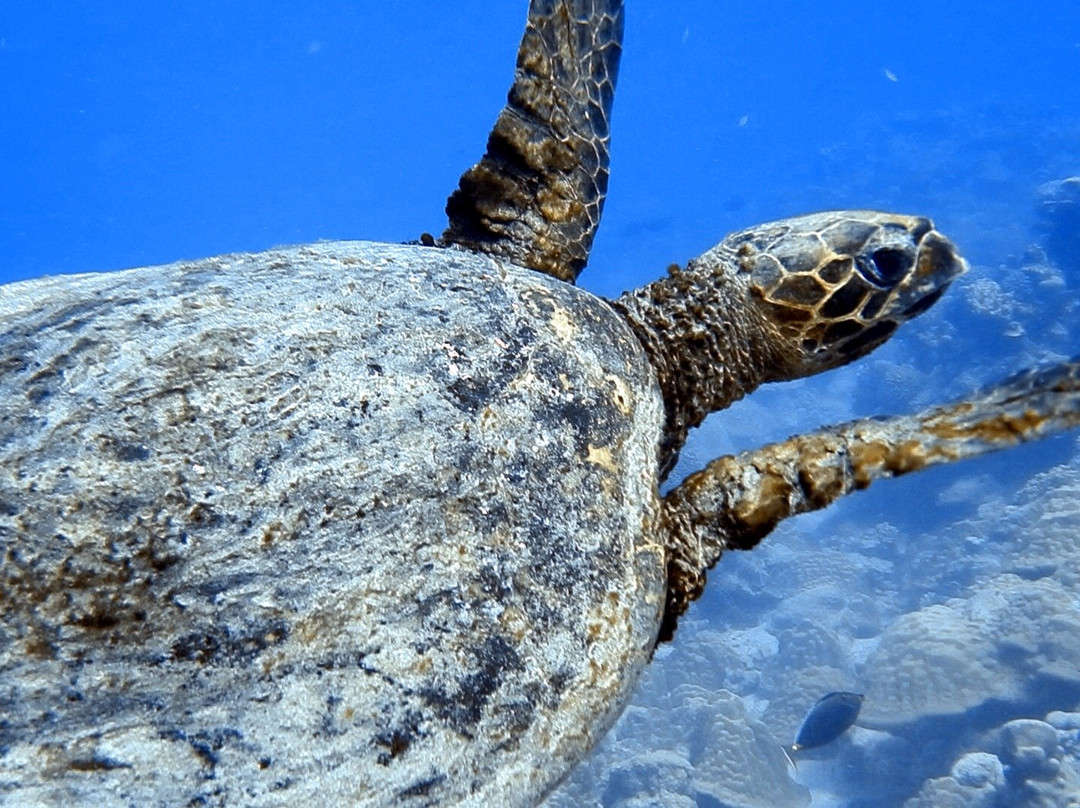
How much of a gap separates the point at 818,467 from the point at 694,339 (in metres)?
0.73

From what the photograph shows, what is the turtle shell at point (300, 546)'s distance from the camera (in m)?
1.27

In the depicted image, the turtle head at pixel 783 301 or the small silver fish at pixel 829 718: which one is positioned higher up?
the turtle head at pixel 783 301

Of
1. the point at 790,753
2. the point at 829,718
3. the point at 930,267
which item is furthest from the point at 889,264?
the point at 790,753

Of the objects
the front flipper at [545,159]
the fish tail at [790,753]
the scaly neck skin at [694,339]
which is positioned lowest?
Result: the fish tail at [790,753]

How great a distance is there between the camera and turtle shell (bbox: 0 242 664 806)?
127 cm

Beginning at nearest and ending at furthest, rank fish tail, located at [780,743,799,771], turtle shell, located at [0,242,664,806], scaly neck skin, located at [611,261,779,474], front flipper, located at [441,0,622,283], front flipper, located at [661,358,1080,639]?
turtle shell, located at [0,242,664,806] → front flipper, located at [661,358,1080,639] → scaly neck skin, located at [611,261,779,474] → front flipper, located at [441,0,622,283] → fish tail, located at [780,743,799,771]

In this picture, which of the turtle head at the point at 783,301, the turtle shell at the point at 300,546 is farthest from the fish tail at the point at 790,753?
the turtle shell at the point at 300,546

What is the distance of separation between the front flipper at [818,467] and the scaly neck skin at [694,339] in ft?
1.59

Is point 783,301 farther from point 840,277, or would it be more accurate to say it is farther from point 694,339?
point 694,339

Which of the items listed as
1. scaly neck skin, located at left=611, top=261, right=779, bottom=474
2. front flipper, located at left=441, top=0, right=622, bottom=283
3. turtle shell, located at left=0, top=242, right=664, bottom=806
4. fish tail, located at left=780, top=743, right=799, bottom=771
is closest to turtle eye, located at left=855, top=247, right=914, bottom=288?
scaly neck skin, located at left=611, top=261, right=779, bottom=474

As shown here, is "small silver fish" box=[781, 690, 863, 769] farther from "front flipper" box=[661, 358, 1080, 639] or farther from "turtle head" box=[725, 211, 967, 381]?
"front flipper" box=[661, 358, 1080, 639]

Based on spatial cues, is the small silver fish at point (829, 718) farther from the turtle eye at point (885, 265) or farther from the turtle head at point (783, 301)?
the turtle eye at point (885, 265)

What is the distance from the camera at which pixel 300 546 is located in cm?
139

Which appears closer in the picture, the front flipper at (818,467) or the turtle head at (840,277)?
the front flipper at (818,467)
